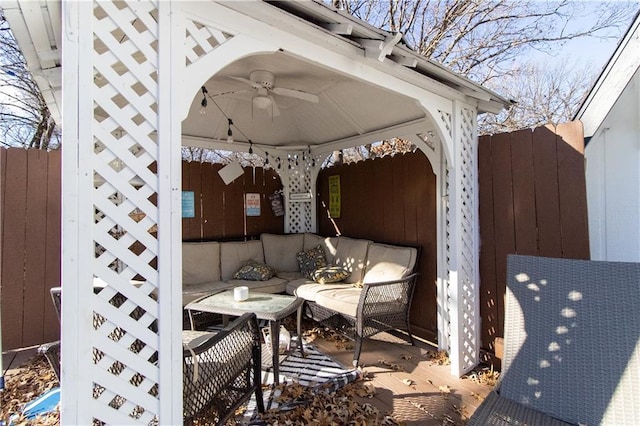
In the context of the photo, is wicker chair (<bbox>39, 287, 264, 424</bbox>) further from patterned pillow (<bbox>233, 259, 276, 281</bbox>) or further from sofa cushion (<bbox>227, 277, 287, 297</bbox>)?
patterned pillow (<bbox>233, 259, 276, 281</bbox>)

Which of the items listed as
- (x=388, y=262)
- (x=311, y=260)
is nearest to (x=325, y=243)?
(x=311, y=260)

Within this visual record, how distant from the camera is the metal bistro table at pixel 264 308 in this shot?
2721 millimetres

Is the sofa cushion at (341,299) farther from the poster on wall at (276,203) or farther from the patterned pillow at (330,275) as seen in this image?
the poster on wall at (276,203)

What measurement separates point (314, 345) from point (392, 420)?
57.8 inches

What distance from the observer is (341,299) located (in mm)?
3588

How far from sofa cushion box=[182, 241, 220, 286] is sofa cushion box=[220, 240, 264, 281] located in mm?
82

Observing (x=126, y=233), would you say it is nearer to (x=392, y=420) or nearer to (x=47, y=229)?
(x=392, y=420)

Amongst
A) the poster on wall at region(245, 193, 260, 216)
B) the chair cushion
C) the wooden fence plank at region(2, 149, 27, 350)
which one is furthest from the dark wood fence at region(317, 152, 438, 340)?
the wooden fence plank at region(2, 149, 27, 350)

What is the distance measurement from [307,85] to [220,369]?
9.78ft

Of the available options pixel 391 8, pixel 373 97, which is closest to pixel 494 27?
pixel 391 8

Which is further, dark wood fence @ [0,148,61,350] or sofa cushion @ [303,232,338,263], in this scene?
sofa cushion @ [303,232,338,263]

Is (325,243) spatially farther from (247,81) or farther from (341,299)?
(247,81)

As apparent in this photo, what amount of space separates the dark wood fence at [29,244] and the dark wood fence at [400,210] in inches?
144

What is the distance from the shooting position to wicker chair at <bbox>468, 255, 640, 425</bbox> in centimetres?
179
